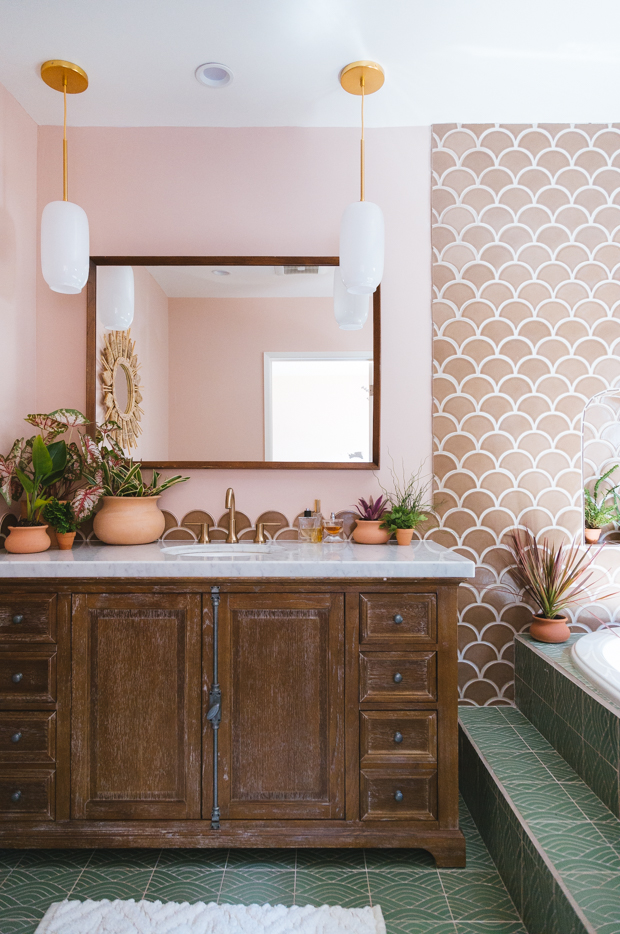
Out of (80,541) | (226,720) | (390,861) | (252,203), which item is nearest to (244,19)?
(252,203)

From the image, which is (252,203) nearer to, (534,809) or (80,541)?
(80,541)

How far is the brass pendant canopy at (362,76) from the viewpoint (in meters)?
1.96

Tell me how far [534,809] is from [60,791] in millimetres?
1393

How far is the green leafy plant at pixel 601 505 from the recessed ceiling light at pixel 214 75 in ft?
6.84

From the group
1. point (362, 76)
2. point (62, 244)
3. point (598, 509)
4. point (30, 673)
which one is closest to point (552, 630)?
point (598, 509)

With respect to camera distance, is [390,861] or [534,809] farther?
[390,861]

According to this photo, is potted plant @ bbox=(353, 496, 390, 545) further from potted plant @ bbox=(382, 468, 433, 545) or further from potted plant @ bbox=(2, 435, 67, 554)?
potted plant @ bbox=(2, 435, 67, 554)

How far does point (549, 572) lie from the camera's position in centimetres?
221

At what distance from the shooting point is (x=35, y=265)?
2328 millimetres

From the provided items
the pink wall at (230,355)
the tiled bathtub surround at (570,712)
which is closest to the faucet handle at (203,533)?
the pink wall at (230,355)

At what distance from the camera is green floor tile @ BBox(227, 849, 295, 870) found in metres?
1.78

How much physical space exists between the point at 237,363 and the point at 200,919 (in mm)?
1785

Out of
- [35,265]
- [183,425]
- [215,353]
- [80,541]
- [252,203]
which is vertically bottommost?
[80,541]

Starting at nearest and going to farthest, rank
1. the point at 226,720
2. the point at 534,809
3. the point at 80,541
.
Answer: the point at 534,809, the point at 226,720, the point at 80,541
